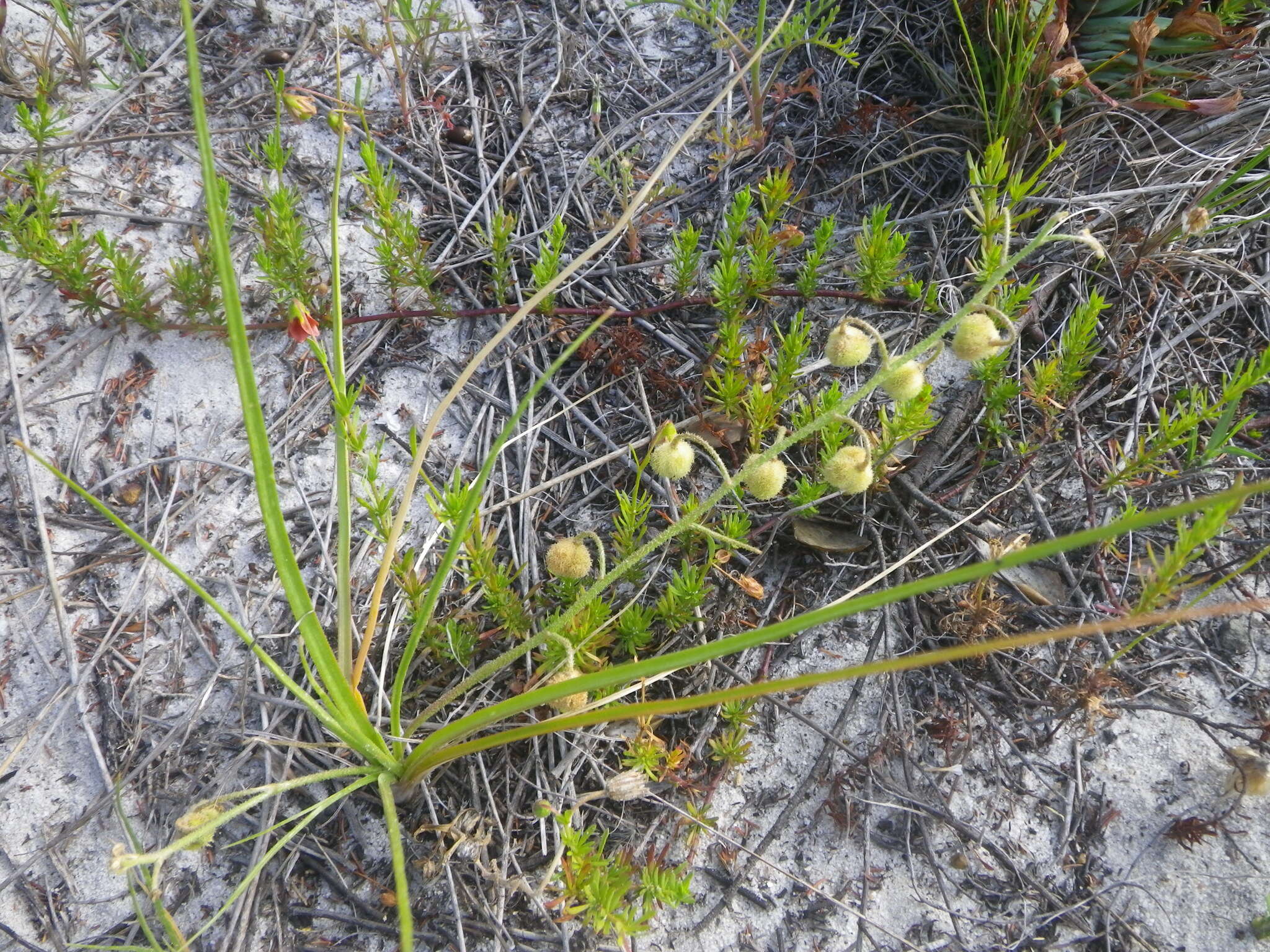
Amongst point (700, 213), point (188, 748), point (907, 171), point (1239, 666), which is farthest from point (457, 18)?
point (1239, 666)

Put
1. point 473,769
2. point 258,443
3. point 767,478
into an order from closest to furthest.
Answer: point 258,443 < point 767,478 < point 473,769

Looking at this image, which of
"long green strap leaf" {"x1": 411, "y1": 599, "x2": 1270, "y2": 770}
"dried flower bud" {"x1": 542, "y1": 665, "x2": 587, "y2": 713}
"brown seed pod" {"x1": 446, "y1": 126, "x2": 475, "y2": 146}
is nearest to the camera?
"long green strap leaf" {"x1": 411, "y1": 599, "x2": 1270, "y2": 770}

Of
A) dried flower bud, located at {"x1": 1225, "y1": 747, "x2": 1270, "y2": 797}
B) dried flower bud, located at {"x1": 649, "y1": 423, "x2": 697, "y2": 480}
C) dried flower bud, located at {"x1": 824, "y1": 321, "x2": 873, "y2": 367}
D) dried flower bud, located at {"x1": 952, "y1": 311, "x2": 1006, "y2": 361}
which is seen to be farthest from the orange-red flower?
dried flower bud, located at {"x1": 1225, "y1": 747, "x2": 1270, "y2": 797}

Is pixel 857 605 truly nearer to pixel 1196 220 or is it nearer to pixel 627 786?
pixel 627 786

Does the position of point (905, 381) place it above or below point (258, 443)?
below

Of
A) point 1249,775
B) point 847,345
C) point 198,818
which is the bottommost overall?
point 1249,775

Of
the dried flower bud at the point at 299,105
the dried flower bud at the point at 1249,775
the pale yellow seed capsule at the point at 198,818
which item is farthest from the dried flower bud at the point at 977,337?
the dried flower bud at the point at 299,105

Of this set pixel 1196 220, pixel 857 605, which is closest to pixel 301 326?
pixel 857 605

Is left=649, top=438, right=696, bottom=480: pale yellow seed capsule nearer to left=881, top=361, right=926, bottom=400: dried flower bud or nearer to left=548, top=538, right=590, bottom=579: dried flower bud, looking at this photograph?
left=548, top=538, right=590, bottom=579: dried flower bud

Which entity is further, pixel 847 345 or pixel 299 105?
pixel 299 105
